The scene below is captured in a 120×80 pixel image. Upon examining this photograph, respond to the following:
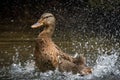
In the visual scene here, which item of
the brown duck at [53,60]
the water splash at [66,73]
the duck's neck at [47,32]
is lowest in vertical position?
the water splash at [66,73]

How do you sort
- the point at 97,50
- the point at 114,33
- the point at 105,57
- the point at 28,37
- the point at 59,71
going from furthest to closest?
the point at 114,33, the point at 28,37, the point at 97,50, the point at 105,57, the point at 59,71

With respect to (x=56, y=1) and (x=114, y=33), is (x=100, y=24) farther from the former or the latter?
(x=56, y=1)

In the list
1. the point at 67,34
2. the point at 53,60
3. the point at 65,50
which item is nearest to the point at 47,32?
the point at 53,60

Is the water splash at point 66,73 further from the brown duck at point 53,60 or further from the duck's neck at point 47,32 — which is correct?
the duck's neck at point 47,32

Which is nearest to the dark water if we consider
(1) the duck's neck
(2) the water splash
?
(2) the water splash

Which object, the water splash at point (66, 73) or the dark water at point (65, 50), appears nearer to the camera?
the water splash at point (66, 73)

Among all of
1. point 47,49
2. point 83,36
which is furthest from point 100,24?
point 47,49

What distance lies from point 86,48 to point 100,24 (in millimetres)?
3364

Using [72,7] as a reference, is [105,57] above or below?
below

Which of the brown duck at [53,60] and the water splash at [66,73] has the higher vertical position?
the brown duck at [53,60]

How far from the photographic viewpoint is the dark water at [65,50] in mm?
7625

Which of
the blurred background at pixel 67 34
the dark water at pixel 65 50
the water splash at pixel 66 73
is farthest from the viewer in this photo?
the blurred background at pixel 67 34

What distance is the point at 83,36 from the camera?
A: 11570 millimetres

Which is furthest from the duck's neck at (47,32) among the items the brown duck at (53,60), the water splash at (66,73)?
the water splash at (66,73)
